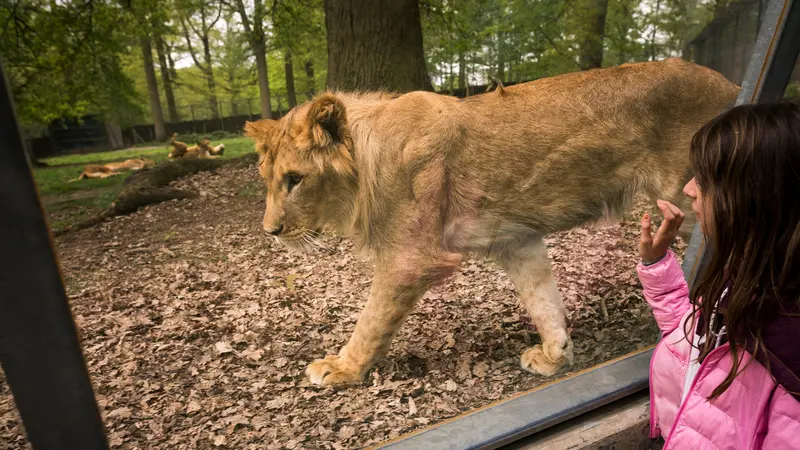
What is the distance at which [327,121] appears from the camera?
1940mm

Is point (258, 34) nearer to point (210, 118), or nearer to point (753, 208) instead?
point (210, 118)

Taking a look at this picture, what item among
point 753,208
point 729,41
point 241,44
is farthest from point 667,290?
point 241,44

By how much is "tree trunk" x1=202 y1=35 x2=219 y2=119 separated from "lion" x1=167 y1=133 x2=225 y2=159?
0.39ft

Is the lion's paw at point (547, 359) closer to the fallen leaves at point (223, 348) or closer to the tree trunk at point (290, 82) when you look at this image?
the fallen leaves at point (223, 348)

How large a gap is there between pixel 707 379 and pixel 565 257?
1002mm

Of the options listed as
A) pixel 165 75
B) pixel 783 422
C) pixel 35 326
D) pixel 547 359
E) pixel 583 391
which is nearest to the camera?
pixel 35 326

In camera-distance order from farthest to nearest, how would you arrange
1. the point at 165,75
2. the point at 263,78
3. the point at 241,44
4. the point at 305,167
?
the point at 305,167, the point at 263,78, the point at 241,44, the point at 165,75

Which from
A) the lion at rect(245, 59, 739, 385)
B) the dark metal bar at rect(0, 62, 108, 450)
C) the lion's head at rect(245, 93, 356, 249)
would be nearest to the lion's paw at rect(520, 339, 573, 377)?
the lion at rect(245, 59, 739, 385)

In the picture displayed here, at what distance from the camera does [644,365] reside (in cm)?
256

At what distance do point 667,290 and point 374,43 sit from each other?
1.67m

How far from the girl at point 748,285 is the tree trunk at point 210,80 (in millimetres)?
1656

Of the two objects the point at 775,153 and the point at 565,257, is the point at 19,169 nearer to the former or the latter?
the point at 775,153

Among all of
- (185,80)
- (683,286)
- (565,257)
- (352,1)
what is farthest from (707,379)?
(185,80)

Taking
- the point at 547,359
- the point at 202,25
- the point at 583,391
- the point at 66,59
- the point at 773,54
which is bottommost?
the point at 583,391
